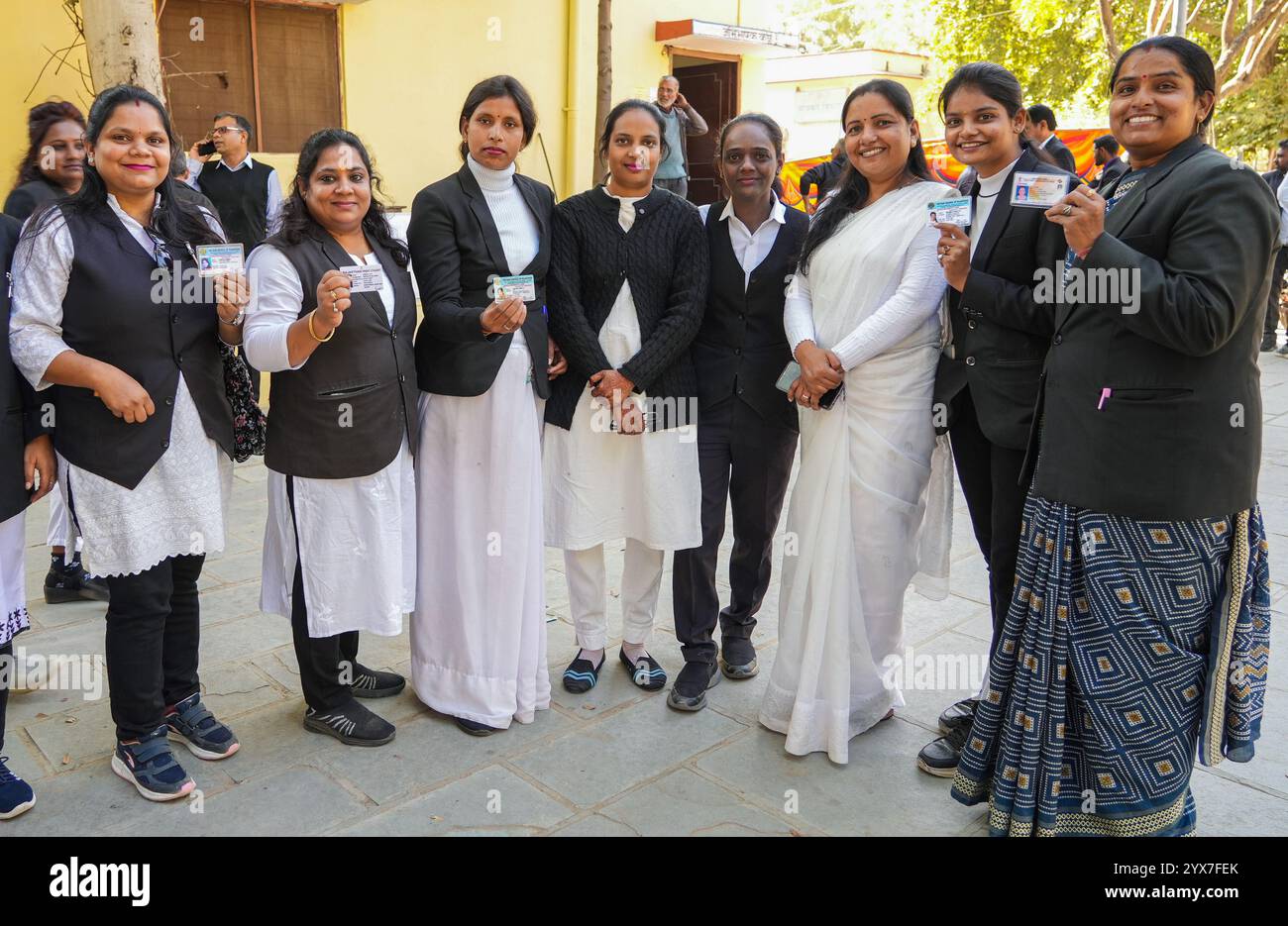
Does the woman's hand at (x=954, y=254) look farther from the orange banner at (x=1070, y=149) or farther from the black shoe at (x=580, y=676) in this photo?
the orange banner at (x=1070, y=149)

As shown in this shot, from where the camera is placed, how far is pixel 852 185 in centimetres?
349

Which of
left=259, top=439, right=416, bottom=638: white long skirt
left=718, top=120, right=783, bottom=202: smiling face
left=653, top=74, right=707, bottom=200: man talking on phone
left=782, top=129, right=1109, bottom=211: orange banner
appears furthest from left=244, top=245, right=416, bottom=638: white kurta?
left=782, top=129, right=1109, bottom=211: orange banner

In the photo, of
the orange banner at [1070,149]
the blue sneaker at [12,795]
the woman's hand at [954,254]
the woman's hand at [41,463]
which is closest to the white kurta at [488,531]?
the woman's hand at [41,463]

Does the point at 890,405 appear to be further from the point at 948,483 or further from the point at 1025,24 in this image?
the point at 1025,24

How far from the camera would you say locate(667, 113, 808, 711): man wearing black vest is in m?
3.75

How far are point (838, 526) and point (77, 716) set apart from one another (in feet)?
9.11

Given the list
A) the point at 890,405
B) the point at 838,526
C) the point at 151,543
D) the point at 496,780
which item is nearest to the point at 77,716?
the point at 151,543

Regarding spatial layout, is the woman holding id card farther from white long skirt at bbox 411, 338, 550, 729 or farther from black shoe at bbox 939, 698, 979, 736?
black shoe at bbox 939, 698, 979, 736

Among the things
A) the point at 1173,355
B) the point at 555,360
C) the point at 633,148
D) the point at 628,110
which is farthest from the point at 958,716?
the point at 628,110

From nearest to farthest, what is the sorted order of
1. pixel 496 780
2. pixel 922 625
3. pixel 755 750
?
pixel 496 780
pixel 755 750
pixel 922 625

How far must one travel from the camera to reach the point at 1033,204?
107 inches

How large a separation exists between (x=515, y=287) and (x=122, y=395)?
1.18 meters

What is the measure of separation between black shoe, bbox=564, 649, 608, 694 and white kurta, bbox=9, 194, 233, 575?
4.53 ft

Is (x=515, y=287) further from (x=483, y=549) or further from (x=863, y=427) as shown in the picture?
(x=863, y=427)
